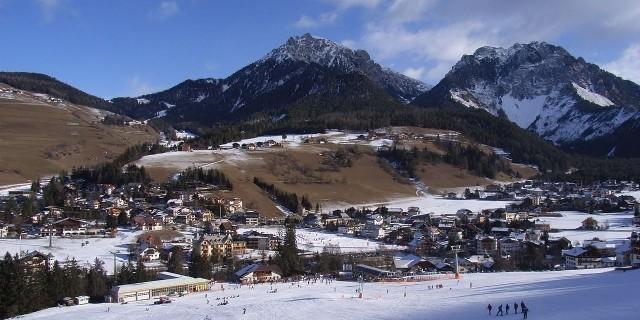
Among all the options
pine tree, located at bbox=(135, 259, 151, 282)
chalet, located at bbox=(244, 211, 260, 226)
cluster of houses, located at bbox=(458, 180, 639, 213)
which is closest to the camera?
pine tree, located at bbox=(135, 259, 151, 282)

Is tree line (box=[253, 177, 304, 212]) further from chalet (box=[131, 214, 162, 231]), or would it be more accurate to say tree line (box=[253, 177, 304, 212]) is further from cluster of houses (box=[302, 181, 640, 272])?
chalet (box=[131, 214, 162, 231])

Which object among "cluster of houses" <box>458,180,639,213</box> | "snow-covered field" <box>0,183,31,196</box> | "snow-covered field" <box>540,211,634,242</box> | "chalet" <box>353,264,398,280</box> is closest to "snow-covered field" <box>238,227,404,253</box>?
"chalet" <box>353,264,398,280</box>

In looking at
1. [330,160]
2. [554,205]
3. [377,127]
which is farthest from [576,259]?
[377,127]

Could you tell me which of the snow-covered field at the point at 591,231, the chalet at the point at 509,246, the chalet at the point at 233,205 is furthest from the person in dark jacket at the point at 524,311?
the chalet at the point at 233,205

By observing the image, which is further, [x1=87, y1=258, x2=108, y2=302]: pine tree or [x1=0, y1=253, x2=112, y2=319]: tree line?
[x1=87, y1=258, x2=108, y2=302]: pine tree

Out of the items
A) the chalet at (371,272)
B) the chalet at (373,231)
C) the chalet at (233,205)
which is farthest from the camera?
the chalet at (233,205)

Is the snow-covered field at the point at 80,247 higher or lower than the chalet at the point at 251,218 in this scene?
lower

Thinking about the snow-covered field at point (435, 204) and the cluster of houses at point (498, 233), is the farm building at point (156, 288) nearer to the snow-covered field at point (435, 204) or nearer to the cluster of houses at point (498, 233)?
the cluster of houses at point (498, 233)

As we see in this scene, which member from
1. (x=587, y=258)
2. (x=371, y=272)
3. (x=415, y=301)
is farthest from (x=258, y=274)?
(x=587, y=258)
